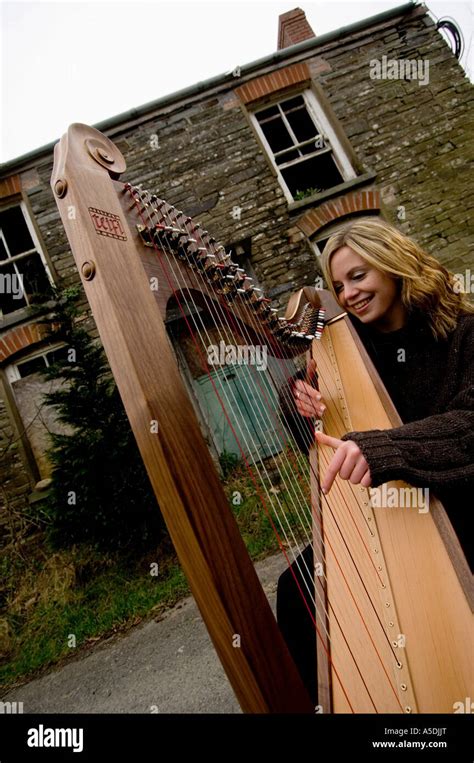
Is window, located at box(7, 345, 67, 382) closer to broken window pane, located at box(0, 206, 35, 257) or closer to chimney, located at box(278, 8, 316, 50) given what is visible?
broken window pane, located at box(0, 206, 35, 257)

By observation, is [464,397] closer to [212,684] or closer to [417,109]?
[212,684]

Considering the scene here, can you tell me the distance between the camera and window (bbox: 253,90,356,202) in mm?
6266

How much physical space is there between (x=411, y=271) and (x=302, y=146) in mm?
5716

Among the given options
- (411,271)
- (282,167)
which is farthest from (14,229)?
(411,271)

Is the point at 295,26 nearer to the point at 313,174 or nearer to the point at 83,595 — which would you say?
the point at 313,174

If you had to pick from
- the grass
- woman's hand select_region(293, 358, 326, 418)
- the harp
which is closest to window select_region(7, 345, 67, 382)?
the grass

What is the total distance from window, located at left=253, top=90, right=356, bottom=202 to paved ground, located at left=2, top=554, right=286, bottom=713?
5.60m

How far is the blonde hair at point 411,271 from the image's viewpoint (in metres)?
1.58

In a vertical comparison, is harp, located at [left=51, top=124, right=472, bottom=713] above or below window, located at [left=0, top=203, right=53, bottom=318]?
below

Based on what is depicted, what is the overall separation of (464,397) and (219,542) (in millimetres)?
1007
